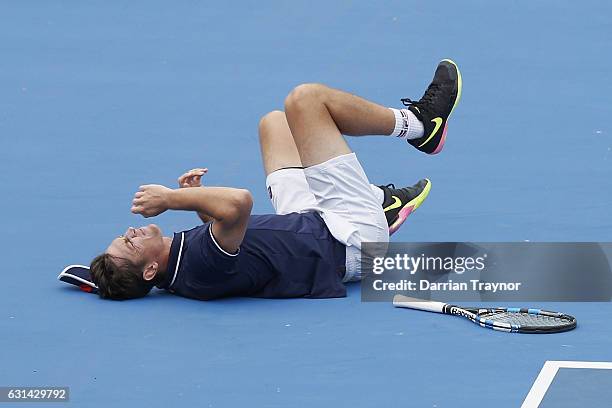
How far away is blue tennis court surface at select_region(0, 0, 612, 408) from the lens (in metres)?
6.85

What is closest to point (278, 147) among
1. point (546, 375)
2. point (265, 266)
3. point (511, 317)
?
point (265, 266)

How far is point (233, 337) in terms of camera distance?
732 cm

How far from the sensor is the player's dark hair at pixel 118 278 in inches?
308

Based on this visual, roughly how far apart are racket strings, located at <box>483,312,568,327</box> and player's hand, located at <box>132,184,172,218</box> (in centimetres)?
165

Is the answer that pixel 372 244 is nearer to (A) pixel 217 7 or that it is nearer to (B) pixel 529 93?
(B) pixel 529 93

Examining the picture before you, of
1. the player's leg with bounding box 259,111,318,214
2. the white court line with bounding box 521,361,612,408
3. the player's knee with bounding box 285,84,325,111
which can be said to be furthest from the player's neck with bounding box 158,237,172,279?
the white court line with bounding box 521,361,612,408

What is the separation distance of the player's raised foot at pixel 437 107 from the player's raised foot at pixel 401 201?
23 cm

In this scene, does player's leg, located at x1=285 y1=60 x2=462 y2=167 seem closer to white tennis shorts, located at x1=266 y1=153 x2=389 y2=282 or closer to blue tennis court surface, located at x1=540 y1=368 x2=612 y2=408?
white tennis shorts, located at x1=266 y1=153 x2=389 y2=282

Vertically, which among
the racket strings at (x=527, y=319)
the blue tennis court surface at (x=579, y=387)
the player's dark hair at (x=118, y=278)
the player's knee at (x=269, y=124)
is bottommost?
the blue tennis court surface at (x=579, y=387)

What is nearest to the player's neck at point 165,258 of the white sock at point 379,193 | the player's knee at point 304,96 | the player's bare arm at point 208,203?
the player's bare arm at point 208,203

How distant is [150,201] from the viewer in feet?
24.4

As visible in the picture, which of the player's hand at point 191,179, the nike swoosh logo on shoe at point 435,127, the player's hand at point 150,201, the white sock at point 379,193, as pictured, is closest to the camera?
the player's hand at point 150,201

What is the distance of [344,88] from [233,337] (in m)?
4.02

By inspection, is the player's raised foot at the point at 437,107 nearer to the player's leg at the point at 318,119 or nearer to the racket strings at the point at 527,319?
the player's leg at the point at 318,119
